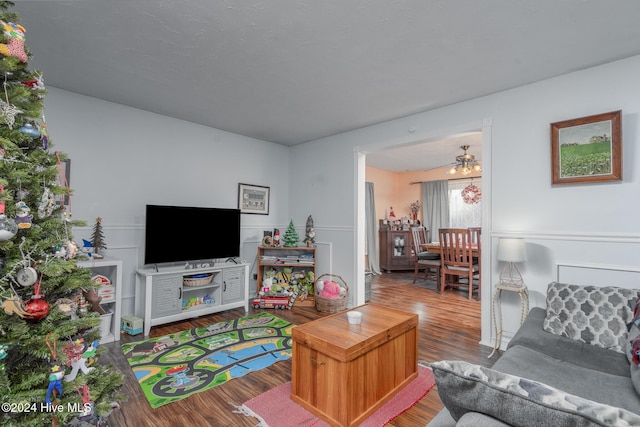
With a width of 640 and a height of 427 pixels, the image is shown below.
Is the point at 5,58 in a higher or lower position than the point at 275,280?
higher

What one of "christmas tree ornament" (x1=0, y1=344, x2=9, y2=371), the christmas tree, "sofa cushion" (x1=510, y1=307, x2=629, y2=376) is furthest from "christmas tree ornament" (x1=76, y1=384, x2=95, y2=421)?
"sofa cushion" (x1=510, y1=307, x2=629, y2=376)

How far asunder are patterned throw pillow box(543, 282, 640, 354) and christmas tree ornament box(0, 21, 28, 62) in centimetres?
324

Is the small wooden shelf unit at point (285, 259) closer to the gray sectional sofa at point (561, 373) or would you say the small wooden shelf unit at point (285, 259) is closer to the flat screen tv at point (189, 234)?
the flat screen tv at point (189, 234)

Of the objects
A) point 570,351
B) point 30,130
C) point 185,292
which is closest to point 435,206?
point 570,351

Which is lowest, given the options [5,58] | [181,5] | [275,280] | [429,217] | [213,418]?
[213,418]

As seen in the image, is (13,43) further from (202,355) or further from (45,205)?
(202,355)

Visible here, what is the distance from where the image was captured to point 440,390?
907 millimetres

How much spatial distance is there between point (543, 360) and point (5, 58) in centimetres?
294

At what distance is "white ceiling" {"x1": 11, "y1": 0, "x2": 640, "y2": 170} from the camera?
1842 mm

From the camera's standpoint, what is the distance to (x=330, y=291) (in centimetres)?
383

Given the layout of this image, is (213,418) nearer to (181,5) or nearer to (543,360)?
(543,360)

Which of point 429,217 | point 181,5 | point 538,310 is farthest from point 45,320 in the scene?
point 429,217

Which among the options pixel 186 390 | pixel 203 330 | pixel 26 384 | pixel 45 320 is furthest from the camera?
pixel 203 330

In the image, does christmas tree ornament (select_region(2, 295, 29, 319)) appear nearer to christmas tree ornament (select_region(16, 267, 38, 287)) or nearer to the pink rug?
christmas tree ornament (select_region(16, 267, 38, 287))
